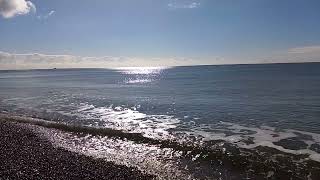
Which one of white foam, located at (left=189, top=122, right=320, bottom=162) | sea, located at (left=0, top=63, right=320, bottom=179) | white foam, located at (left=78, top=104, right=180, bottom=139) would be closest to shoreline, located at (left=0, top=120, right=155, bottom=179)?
sea, located at (left=0, top=63, right=320, bottom=179)

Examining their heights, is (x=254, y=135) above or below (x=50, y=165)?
below

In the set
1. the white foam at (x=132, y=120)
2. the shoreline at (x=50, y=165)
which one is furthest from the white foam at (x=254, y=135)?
the shoreline at (x=50, y=165)

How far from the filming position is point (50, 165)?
21.5m

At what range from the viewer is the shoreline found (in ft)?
64.6

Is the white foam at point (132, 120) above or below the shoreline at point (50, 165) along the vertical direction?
below

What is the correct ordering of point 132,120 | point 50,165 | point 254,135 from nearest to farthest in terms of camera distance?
point 50,165 → point 254,135 → point 132,120

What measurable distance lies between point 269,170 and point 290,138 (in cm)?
957

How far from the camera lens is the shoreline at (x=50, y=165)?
775 inches

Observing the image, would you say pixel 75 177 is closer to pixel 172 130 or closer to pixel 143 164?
pixel 143 164

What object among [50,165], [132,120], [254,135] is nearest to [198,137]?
[254,135]

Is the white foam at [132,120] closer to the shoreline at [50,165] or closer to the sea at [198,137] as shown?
the sea at [198,137]

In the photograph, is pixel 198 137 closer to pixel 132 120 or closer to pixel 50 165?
pixel 132 120

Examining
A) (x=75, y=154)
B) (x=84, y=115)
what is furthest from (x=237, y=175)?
(x=84, y=115)

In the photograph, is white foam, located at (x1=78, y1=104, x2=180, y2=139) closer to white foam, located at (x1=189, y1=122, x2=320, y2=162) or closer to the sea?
the sea
